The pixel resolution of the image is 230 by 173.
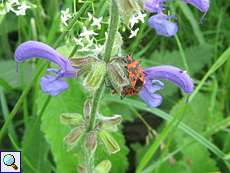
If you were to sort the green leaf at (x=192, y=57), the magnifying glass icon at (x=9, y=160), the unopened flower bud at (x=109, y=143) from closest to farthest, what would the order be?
1. the unopened flower bud at (x=109, y=143)
2. the magnifying glass icon at (x=9, y=160)
3. the green leaf at (x=192, y=57)

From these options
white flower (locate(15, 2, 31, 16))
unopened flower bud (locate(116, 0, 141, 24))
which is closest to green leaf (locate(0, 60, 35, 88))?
white flower (locate(15, 2, 31, 16))

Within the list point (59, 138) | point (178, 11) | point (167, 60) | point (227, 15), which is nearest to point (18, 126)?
point (59, 138)

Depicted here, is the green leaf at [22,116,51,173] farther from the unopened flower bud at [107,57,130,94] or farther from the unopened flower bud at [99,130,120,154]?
the unopened flower bud at [107,57,130,94]

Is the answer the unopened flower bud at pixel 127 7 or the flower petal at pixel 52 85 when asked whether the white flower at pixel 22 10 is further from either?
the unopened flower bud at pixel 127 7

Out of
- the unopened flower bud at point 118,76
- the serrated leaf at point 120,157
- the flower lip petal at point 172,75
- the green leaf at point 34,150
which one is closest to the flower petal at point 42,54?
the unopened flower bud at point 118,76

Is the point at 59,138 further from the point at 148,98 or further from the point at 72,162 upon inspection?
the point at 148,98
